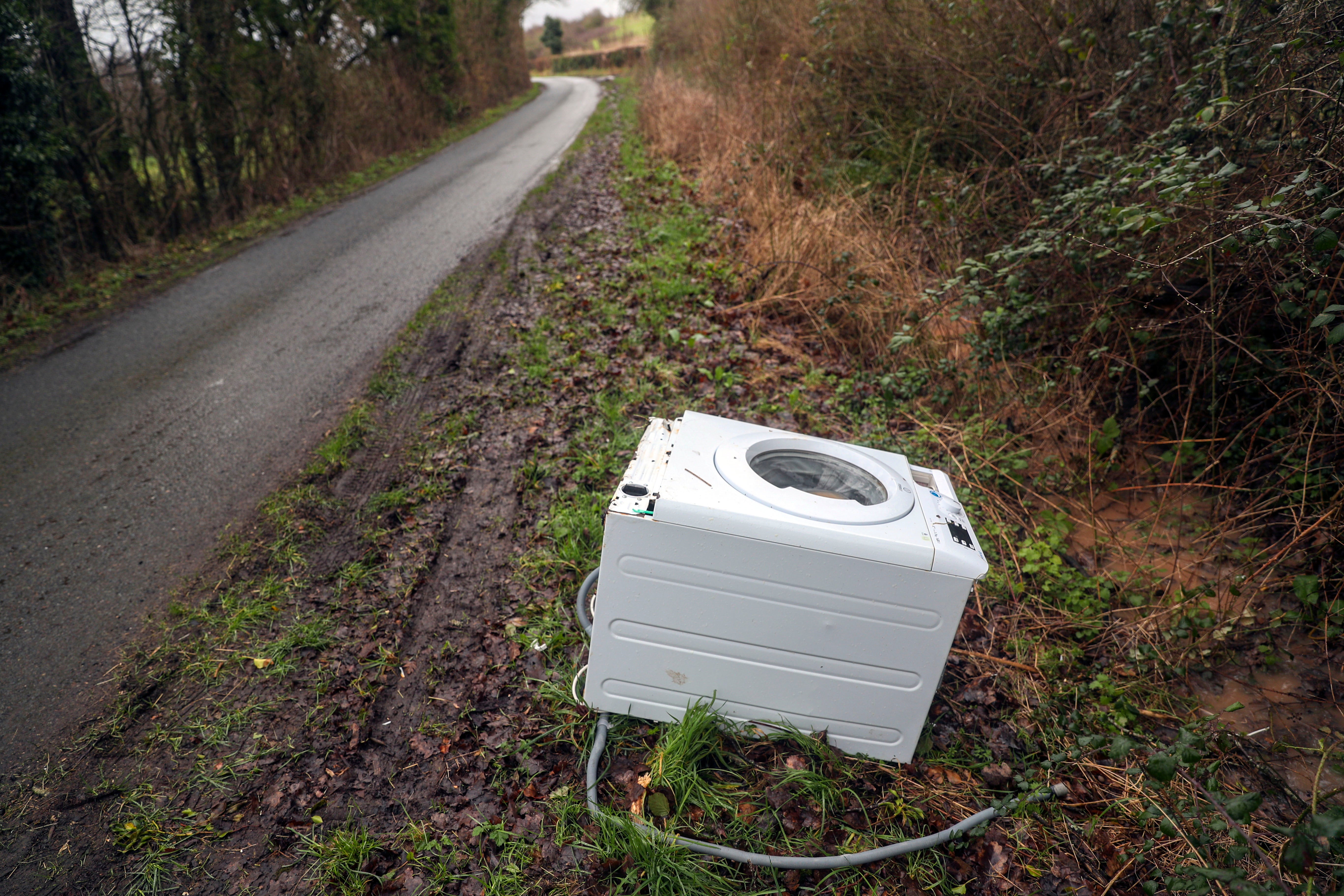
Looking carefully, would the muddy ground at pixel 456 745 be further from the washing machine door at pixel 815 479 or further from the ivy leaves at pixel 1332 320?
the ivy leaves at pixel 1332 320

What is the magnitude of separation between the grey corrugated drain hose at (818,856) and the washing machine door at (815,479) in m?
0.79

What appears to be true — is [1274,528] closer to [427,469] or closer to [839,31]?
[427,469]

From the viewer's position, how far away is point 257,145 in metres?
9.21

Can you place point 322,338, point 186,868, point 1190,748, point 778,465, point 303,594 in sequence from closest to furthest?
1. point 1190,748
2. point 186,868
3. point 778,465
4. point 303,594
5. point 322,338

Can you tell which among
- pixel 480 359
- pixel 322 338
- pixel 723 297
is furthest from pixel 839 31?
pixel 322 338

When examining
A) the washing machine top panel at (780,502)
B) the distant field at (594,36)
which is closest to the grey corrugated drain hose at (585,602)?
the washing machine top panel at (780,502)

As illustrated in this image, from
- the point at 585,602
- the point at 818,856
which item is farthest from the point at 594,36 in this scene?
the point at 818,856

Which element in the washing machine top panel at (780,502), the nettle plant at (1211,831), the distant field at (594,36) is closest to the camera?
the nettle plant at (1211,831)

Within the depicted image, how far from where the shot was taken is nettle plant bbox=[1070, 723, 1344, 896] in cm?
149

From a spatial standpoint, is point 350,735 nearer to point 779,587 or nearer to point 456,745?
point 456,745

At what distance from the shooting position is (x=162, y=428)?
422 centimetres

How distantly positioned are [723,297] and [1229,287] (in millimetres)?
3819

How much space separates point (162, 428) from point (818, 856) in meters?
4.64

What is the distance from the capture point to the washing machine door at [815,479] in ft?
6.65
